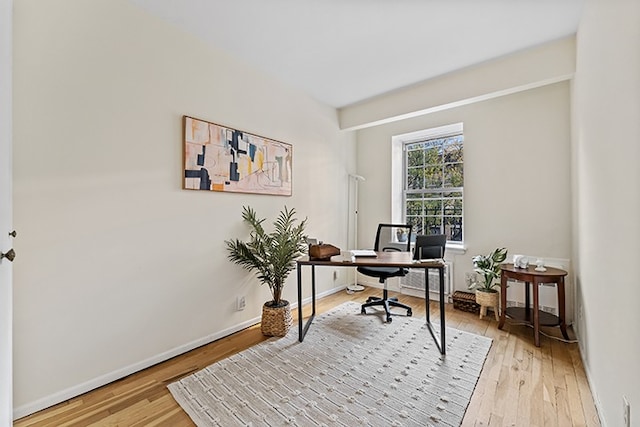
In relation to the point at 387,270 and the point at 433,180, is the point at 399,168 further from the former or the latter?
the point at 387,270

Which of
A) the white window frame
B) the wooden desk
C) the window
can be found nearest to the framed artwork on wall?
the wooden desk

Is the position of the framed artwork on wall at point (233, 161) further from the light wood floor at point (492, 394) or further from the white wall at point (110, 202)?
the light wood floor at point (492, 394)

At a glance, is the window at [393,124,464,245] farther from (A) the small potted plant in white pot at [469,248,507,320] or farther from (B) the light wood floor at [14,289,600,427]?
(B) the light wood floor at [14,289,600,427]

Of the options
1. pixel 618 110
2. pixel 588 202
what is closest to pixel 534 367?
pixel 588 202

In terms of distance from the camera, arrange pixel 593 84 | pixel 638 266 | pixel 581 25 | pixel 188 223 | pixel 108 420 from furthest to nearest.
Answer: pixel 188 223 < pixel 581 25 < pixel 593 84 < pixel 108 420 < pixel 638 266

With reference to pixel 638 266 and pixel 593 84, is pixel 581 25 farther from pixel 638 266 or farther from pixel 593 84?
pixel 638 266

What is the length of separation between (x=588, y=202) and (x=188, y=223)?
298cm

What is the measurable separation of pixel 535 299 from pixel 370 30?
261 centimetres

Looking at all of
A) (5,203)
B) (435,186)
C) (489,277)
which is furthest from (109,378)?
(435,186)

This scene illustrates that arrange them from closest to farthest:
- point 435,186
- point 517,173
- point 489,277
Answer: point 489,277 < point 517,173 < point 435,186

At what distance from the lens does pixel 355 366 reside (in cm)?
208

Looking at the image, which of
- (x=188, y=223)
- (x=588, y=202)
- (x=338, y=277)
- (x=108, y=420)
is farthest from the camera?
(x=338, y=277)

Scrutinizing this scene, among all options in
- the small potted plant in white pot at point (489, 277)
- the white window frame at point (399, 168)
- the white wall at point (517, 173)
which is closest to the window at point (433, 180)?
the white window frame at point (399, 168)

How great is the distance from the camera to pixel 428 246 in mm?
2369
